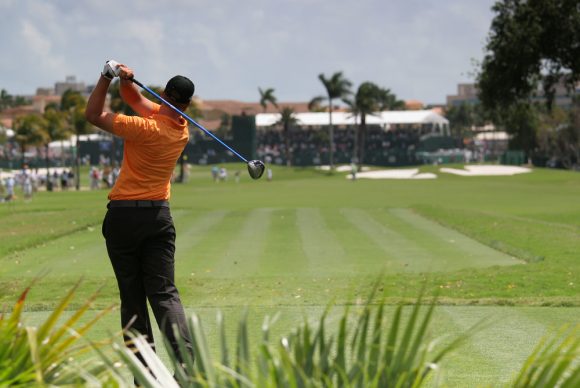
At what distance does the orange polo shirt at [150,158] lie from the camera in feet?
24.9

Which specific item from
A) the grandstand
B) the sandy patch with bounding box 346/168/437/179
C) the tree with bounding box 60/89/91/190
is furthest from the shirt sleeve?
the grandstand

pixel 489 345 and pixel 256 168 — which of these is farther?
pixel 489 345

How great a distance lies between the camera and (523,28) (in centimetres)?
4606

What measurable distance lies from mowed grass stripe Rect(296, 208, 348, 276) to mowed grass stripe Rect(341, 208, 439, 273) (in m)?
0.73

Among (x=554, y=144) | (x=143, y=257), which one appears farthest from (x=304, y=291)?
(x=554, y=144)

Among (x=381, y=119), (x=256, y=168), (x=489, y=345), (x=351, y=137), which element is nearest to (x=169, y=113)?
(x=256, y=168)

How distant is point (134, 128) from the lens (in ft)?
24.6

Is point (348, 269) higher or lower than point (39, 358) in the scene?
lower

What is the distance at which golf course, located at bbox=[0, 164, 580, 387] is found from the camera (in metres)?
9.86

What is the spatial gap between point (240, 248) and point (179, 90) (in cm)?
1248

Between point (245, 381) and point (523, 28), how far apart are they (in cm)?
4392

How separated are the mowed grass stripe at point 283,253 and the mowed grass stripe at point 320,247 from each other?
10 cm

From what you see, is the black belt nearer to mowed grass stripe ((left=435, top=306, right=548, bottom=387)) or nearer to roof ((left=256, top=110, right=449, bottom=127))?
mowed grass stripe ((left=435, top=306, right=548, bottom=387))

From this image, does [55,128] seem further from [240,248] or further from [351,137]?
[240,248]
